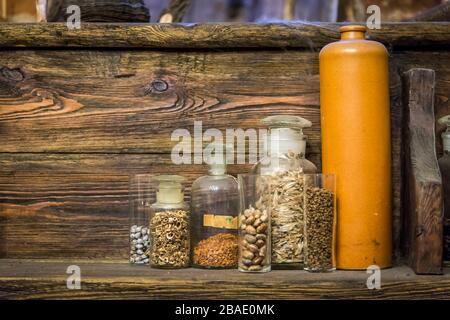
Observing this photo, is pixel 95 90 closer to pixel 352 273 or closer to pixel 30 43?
pixel 30 43

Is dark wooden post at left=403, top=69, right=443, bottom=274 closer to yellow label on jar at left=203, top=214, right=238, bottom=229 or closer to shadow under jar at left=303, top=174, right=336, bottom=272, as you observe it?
shadow under jar at left=303, top=174, right=336, bottom=272

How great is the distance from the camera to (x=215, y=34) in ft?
Answer: 4.46

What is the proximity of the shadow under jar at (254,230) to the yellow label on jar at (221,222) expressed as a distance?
3cm

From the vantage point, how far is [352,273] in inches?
47.9

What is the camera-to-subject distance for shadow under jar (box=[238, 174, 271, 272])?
1.21 m

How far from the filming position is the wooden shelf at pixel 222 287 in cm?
114

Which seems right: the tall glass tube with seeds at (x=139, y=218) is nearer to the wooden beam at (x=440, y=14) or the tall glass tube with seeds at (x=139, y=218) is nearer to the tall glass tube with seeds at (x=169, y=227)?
the tall glass tube with seeds at (x=169, y=227)

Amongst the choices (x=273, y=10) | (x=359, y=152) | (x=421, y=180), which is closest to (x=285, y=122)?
(x=359, y=152)

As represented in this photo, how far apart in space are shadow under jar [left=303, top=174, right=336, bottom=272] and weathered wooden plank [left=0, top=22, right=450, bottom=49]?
28 cm

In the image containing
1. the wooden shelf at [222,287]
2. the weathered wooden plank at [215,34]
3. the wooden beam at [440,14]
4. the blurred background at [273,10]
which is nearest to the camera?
the wooden shelf at [222,287]

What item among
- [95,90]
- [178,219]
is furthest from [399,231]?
[95,90]

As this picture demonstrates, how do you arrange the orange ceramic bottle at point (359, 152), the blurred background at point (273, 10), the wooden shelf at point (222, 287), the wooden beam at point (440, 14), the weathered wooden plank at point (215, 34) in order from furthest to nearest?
1. the blurred background at point (273, 10)
2. the wooden beam at point (440, 14)
3. the weathered wooden plank at point (215, 34)
4. the orange ceramic bottle at point (359, 152)
5. the wooden shelf at point (222, 287)
